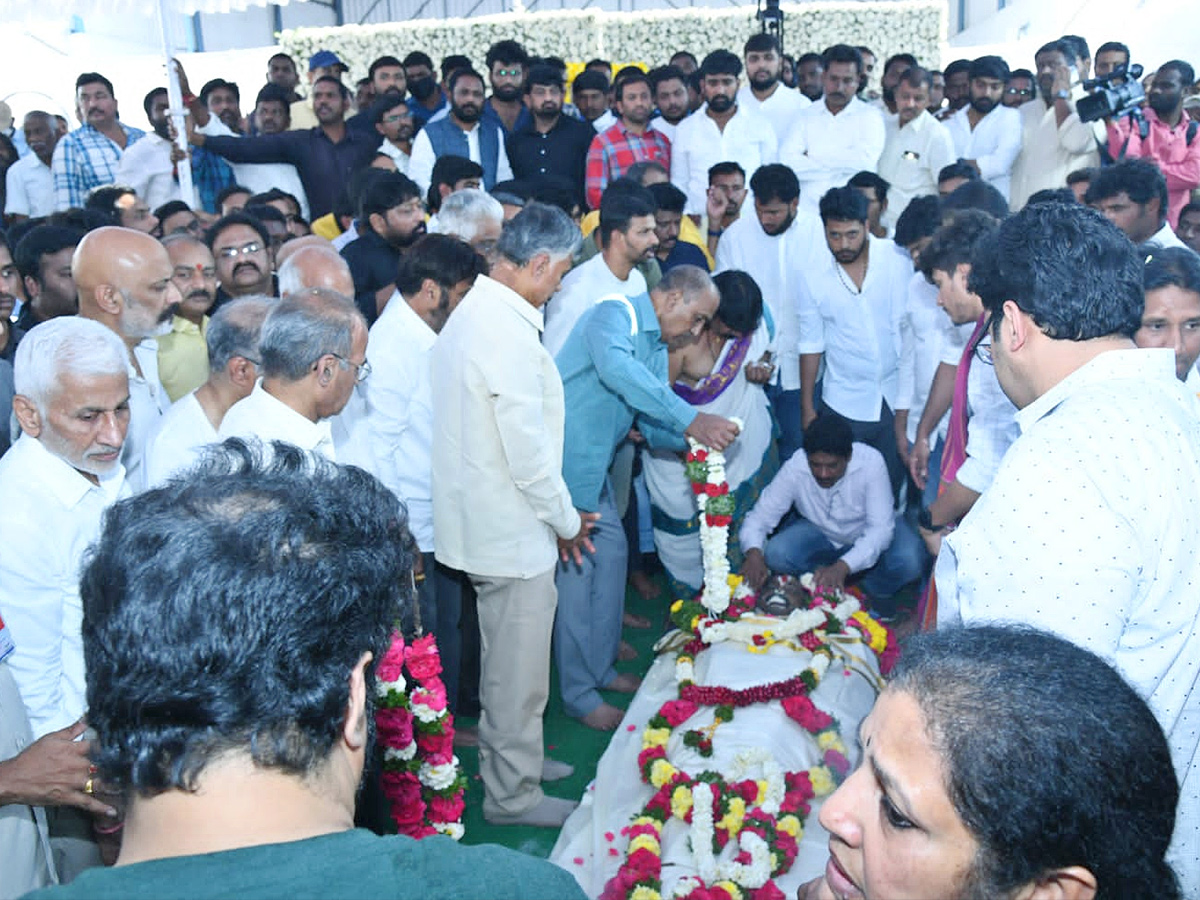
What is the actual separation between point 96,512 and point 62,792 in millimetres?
672

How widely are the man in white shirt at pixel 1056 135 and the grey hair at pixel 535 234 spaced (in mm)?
4483

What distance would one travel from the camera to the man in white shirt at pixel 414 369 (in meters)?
3.83

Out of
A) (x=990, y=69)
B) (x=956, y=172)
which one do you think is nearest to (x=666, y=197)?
(x=956, y=172)

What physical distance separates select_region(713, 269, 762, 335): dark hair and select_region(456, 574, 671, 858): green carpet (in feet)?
4.83

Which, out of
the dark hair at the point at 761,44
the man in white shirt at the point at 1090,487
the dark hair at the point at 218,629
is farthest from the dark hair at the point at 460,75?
the dark hair at the point at 218,629

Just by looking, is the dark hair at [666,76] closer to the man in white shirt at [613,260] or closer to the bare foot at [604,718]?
the man in white shirt at [613,260]

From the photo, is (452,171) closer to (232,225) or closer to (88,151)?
(232,225)

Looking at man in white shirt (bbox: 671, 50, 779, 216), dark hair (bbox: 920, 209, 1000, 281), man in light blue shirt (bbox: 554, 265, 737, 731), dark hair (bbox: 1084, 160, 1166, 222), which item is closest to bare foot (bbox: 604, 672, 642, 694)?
man in light blue shirt (bbox: 554, 265, 737, 731)

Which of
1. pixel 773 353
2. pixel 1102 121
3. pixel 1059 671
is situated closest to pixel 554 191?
pixel 773 353

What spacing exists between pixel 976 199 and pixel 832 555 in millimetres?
1755

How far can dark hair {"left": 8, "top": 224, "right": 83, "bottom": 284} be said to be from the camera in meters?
4.13

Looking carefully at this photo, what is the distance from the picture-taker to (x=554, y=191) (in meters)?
5.35

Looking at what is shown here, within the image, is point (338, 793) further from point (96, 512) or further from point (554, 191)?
point (554, 191)

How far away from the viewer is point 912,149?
695cm
